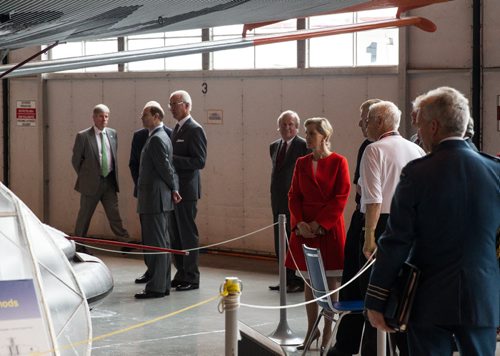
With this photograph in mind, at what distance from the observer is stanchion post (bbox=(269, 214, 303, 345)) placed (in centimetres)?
711

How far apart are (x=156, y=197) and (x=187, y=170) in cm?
56

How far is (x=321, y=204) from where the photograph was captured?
22.6 ft

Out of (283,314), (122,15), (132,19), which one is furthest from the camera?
(283,314)

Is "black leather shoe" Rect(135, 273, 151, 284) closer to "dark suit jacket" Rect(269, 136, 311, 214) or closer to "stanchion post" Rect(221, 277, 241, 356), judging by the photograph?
"dark suit jacket" Rect(269, 136, 311, 214)

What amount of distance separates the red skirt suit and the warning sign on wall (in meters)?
7.62

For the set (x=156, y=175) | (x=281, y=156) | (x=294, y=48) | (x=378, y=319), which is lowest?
(x=378, y=319)

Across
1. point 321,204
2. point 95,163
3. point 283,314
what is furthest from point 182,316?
point 95,163

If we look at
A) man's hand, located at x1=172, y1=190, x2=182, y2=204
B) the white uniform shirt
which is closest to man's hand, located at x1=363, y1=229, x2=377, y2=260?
the white uniform shirt

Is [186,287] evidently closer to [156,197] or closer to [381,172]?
[156,197]

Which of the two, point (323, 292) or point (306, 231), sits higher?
point (306, 231)

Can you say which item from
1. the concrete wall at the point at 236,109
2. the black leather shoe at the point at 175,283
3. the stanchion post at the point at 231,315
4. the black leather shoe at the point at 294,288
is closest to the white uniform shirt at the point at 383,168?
the stanchion post at the point at 231,315

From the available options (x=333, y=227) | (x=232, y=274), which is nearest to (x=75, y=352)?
(x=333, y=227)

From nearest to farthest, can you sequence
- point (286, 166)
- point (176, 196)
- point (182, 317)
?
point (182, 317)
point (176, 196)
point (286, 166)

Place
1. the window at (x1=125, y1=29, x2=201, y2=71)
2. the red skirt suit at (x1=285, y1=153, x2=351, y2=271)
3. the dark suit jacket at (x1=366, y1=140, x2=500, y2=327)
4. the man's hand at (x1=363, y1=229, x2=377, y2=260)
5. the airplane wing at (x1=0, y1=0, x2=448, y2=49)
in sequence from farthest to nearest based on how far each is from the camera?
the window at (x1=125, y1=29, x2=201, y2=71), the red skirt suit at (x1=285, y1=153, x2=351, y2=271), the man's hand at (x1=363, y1=229, x2=377, y2=260), the airplane wing at (x1=0, y1=0, x2=448, y2=49), the dark suit jacket at (x1=366, y1=140, x2=500, y2=327)
